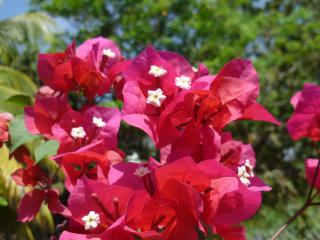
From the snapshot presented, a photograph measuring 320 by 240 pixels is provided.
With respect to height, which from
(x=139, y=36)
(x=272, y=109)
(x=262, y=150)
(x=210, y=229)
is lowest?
(x=262, y=150)

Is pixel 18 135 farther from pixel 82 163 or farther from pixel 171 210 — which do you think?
pixel 171 210

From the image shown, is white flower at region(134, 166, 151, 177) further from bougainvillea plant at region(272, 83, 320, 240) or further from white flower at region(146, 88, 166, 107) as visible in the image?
bougainvillea plant at region(272, 83, 320, 240)

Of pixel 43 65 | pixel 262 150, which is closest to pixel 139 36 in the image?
pixel 262 150

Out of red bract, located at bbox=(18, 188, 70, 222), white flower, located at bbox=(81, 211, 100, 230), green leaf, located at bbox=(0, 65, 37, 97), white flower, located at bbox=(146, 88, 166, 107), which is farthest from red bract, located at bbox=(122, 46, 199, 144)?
green leaf, located at bbox=(0, 65, 37, 97)

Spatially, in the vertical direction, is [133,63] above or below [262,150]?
above

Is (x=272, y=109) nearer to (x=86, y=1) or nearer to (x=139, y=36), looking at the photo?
(x=139, y=36)
